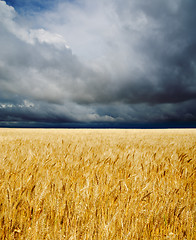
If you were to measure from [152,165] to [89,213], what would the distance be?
6.07 feet

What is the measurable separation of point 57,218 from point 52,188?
0.50 metres

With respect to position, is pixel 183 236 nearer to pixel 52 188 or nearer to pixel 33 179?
pixel 52 188

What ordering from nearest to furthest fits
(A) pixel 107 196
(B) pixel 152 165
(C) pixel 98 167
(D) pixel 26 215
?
(D) pixel 26 215 → (A) pixel 107 196 → (C) pixel 98 167 → (B) pixel 152 165

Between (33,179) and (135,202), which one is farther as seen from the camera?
(33,179)

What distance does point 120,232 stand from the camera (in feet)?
4.07

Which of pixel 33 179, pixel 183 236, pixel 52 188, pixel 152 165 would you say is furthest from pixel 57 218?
pixel 152 165

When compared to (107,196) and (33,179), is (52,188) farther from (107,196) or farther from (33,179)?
(107,196)

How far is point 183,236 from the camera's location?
1.29m

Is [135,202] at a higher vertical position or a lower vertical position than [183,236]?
higher

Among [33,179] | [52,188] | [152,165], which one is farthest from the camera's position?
[152,165]

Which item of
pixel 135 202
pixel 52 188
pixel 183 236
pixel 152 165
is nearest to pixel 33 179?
pixel 52 188

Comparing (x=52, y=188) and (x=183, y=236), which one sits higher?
(x=52, y=188)

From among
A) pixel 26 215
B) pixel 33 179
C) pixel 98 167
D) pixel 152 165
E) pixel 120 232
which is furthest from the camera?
pixel 152 165

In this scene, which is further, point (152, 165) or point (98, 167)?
point (152, 165)
